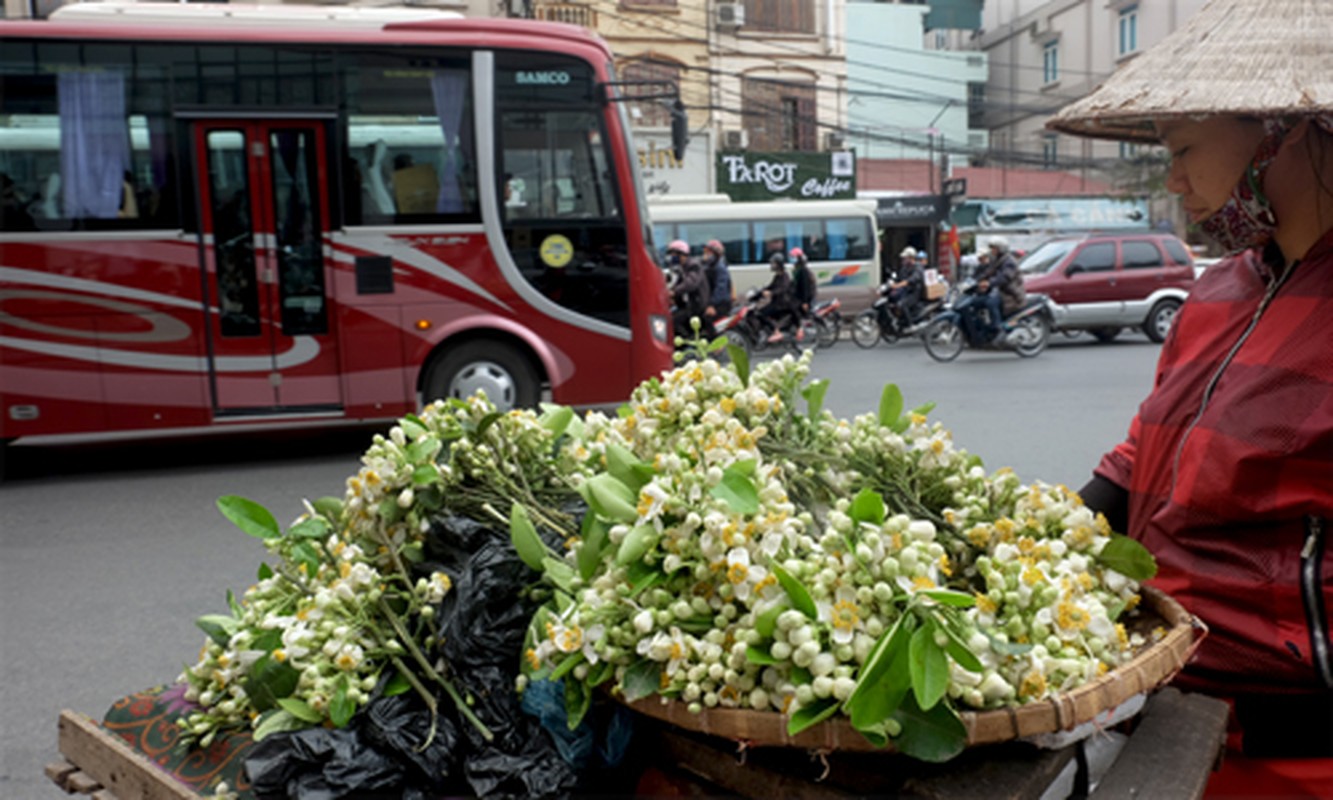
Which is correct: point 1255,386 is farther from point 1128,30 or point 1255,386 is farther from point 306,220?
point 1128,30

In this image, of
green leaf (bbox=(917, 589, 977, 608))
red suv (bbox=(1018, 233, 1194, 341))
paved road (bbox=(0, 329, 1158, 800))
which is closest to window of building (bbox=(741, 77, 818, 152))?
red suv (bbox=(1018, 233, 1194, 341))

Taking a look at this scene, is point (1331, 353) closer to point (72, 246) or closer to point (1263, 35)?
point (1263, 35)

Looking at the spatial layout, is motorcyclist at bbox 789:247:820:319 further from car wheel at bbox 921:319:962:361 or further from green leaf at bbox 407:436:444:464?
green leaf at bbox 407:436:444:464

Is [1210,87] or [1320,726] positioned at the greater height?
[1210,87]

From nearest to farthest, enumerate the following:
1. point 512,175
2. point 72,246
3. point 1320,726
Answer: point 1320,726 → point 72,246 → point 512,175

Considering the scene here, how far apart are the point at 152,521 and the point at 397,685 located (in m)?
5.12

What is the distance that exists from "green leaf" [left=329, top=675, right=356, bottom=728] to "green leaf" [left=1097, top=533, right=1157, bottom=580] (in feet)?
3.18

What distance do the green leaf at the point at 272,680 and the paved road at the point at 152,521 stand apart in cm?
200

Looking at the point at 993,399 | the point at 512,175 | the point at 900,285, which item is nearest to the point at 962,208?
the point at 900,285

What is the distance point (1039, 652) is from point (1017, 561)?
4.5 inches

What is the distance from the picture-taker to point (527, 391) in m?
7.77

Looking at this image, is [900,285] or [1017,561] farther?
[900,285]

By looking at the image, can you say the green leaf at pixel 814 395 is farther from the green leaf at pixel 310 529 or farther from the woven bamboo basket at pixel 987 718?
the green leaf at pixel 310 529

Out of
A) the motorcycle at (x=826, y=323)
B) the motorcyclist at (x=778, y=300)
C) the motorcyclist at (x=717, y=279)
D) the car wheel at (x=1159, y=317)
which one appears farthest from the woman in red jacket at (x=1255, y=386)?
the car wheel at (x=1159, y=317)
